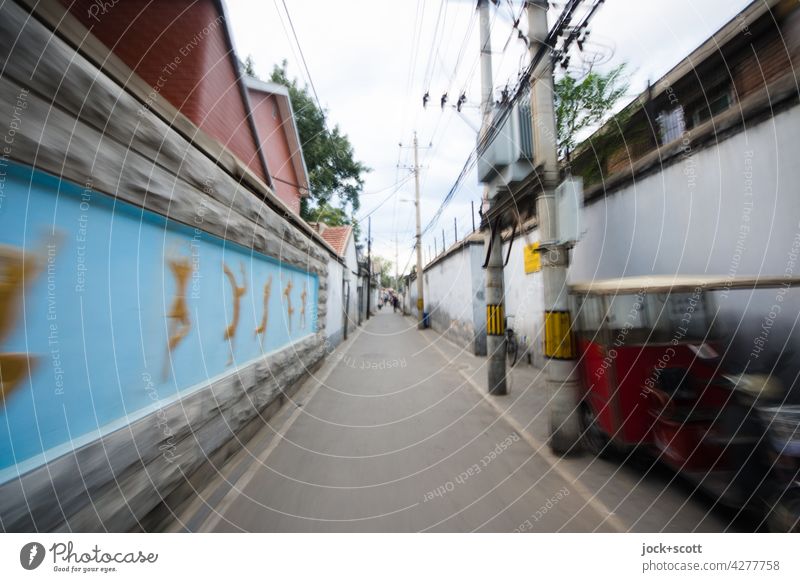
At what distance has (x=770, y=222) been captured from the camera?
3.25m

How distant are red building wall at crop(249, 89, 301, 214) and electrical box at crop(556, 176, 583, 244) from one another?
294 inches

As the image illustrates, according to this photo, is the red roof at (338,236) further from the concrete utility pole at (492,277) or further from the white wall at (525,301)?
the concrete utility pole at (492,277)

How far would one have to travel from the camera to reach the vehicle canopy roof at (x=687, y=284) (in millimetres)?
2600

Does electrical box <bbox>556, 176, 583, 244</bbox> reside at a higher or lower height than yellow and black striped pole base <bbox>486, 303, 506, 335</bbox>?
higher

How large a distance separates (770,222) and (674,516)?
9.91 ft

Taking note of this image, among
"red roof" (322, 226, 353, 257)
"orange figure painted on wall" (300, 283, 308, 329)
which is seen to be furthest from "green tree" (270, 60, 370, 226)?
"orange figure painted on wall" (300, 283, 308, 329)

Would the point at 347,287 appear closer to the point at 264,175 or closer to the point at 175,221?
the point at 264,175

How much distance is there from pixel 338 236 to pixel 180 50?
10.2 meters

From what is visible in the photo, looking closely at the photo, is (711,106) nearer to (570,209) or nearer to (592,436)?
(570,209)

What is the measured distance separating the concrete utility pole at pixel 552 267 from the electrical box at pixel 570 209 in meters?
0.14

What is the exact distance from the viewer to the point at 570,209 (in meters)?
3.54

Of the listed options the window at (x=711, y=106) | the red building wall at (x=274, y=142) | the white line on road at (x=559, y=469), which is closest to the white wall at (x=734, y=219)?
the window at (x=711, y=106)

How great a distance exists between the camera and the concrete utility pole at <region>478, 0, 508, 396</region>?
19.5ft
